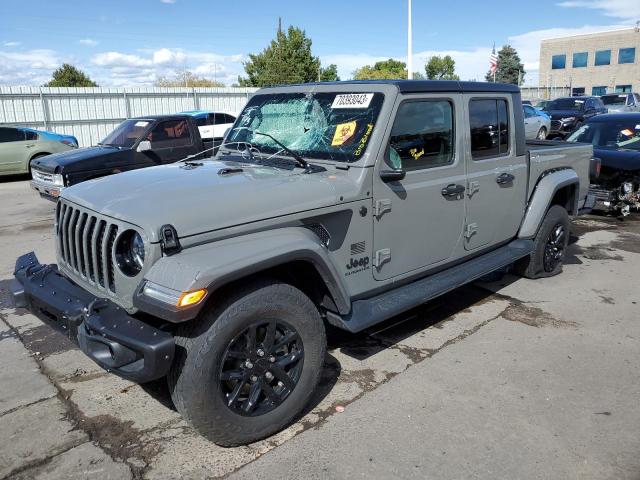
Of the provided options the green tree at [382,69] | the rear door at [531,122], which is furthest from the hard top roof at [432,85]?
the green tree at [382,69]

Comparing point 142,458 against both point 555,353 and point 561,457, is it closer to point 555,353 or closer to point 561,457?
point 561,457

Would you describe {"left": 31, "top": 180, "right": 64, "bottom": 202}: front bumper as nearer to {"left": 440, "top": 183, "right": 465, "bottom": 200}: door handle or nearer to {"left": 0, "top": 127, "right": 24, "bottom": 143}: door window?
{"left": 0, "top": 127, "right": 24, "bottom": 143}: door window

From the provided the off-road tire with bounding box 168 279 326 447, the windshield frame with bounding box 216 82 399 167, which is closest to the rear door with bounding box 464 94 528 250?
the windshield frame with bounding box 216 82 399 167

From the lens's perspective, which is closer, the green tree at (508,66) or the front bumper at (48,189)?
the front bumper at (48,189)

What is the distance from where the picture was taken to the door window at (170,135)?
10414mm

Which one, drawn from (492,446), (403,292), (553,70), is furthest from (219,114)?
(553,70)

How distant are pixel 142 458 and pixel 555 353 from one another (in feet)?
10.0

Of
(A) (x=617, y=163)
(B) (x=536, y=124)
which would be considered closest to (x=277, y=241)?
(A) (x=617, y=163)

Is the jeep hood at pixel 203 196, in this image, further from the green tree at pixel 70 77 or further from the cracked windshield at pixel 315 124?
the green tree at pixel 70 77

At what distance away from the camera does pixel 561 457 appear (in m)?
2.91

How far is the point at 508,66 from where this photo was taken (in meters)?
83.9

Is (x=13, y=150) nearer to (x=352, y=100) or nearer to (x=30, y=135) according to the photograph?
(x=30, y=135)

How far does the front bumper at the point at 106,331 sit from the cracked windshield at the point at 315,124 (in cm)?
171

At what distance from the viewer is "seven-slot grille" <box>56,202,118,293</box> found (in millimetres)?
2943
